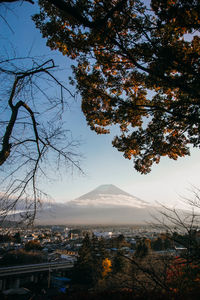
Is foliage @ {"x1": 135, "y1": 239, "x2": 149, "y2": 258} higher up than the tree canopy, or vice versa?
the tree canopy

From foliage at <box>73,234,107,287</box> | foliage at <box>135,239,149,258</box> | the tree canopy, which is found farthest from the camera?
foliage at <box>135,239,149,258</box>

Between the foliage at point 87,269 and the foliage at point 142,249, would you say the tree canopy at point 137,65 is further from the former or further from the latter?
the foliage at point 142,249

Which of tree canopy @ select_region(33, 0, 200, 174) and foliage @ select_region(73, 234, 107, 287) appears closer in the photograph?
tree canopy @ select_region(33, 0, 200, 174)

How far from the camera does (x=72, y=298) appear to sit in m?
4.06

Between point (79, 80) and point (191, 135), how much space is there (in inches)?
117

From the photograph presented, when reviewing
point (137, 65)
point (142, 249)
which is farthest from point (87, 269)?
point (137, 65)

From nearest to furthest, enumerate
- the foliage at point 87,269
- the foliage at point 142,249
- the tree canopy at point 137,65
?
the tree canopy at point 137,65 < the foliage at point 87,269 < the foliage at point 142,249

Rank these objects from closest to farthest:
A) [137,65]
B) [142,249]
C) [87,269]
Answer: [137,65] < [87,269] < [142,249]

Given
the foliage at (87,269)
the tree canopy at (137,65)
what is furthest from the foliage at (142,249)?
the tree canopy at (137,65)

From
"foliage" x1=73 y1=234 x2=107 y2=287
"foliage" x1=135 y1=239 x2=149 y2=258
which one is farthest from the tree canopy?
"foliage" x1=135 y1=239 x2=149 y2=258

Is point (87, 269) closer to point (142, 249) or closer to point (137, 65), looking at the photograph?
point (142, 249)

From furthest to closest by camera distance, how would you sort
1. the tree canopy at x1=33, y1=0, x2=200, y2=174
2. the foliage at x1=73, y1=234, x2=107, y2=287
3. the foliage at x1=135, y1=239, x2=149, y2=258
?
the foliage at x1=135, y1=239, x2=149, y2=258
the foliage at x1=73, y1=234, x2=107, y2=287
the tree canopy at x1=33, y1=0, x2=200, y2=174

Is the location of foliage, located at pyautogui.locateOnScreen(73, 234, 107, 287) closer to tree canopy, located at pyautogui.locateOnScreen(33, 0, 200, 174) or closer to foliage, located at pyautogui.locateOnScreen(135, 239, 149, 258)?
foliage, located at pyautogui.locateOnScreen(135, 239, 149, 258)

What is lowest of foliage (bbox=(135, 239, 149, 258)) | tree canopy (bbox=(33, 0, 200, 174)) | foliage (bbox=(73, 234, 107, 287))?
foliage (bbox=(73, 234, 107, 287))
